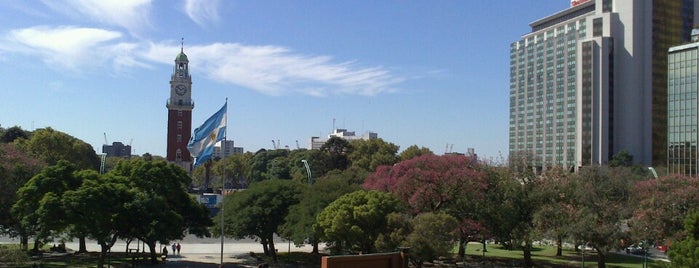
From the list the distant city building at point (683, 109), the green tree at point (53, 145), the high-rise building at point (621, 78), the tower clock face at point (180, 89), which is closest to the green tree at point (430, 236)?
the green tree at point (53, 145)

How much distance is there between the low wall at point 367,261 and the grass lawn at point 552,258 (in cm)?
3093

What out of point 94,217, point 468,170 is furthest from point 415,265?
point 94,217

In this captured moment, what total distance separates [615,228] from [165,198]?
26.3m

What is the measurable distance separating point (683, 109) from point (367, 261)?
324 feet

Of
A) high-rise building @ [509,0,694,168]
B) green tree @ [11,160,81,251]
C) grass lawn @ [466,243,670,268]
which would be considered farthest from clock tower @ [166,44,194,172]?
green tree @ [11,160,81,251]

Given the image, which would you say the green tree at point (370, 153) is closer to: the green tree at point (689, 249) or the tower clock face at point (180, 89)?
the tower clock face at point (180, 89)

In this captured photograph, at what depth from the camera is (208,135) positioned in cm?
3397

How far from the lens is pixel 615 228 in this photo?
3731 centimetres

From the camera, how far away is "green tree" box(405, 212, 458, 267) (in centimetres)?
3522

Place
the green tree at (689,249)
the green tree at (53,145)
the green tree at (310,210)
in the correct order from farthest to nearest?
the green tree at (53,145) < the green tree at (310,210) < the green tree at (689,249)

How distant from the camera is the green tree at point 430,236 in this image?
3522cm

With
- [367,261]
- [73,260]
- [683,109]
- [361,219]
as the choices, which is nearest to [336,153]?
[683,109]

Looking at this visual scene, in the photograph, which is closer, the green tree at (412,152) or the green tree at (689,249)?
the green tree at (689,249)

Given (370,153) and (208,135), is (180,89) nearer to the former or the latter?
(370,153)
